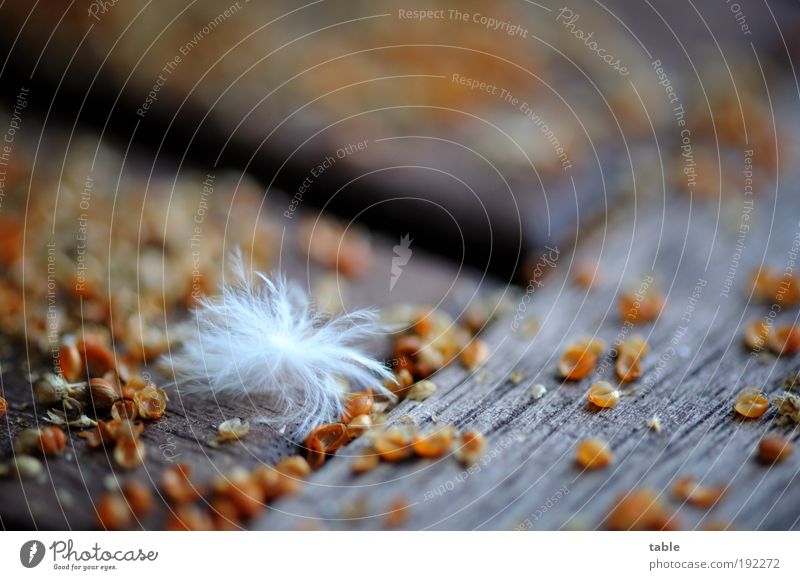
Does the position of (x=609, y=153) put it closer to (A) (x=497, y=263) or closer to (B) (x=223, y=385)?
(A) (x=497, y=263)

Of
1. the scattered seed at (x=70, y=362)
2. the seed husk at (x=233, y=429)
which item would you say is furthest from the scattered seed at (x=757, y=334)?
the scattered seed at (x=70, y=362)

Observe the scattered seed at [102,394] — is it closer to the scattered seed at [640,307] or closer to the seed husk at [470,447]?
the seed husk at [470,447]

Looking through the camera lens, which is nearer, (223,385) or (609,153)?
(223,385)

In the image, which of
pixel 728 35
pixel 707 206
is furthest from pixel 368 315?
pixel 728 35

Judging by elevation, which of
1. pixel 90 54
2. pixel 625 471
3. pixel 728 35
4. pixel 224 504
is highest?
pixel 728 35

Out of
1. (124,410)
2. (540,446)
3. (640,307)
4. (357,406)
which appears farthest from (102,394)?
(640,307)

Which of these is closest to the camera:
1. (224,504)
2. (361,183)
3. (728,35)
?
(224,504)
